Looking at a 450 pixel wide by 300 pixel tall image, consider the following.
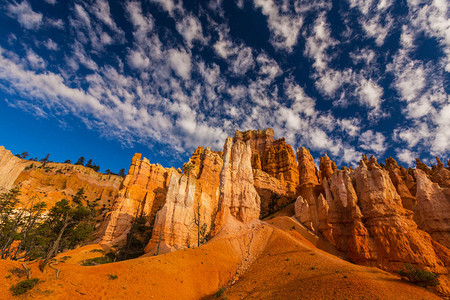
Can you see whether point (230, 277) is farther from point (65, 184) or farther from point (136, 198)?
point (65, 184)

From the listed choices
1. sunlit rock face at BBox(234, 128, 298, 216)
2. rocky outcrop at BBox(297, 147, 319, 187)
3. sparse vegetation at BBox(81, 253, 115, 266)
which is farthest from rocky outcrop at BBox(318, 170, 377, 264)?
sparse vegetation at BBox(81, 253, 115, 266)

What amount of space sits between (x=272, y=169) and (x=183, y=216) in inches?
1513

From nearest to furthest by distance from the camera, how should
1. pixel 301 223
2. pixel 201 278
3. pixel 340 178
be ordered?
pixel 201 278, pixel 340 178, pixel 301 223

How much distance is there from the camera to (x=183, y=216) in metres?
36.2

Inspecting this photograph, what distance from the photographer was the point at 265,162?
71375 mm

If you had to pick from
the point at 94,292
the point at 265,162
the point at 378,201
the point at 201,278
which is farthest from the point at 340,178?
the point at 265,162

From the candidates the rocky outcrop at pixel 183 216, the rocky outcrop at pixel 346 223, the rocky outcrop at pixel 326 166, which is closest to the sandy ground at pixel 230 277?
the rocky outcrop at pixel 346 223

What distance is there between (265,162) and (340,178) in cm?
3851

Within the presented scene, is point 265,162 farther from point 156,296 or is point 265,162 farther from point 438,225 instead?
point 156,296

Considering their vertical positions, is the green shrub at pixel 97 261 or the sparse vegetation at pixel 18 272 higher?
the green shrub at pixel 97 261

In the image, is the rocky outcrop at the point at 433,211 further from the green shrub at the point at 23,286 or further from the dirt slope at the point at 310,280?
the green shrub at the point at 23,286

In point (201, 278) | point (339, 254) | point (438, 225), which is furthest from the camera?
point (438, 225)

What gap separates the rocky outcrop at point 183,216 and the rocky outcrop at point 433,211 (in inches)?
1267

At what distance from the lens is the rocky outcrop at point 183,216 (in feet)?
109
